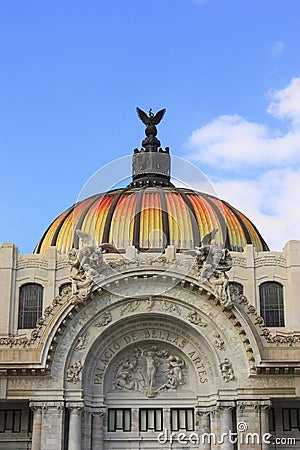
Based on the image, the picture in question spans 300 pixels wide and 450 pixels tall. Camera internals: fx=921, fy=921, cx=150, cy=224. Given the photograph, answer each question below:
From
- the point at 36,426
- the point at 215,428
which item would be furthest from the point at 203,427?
the point at 36,426

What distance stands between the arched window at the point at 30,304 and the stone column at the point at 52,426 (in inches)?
386

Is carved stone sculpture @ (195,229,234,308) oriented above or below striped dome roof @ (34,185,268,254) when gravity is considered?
below

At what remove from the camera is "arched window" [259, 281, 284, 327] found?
52.9 meters

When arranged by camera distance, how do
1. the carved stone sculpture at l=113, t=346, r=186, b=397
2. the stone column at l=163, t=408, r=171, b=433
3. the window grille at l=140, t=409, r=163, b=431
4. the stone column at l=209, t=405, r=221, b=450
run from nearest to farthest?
the stone column at l=209, t=405, r=221, b=450 → the stone column at l=163, t=408, r=171, b=433 → the window grille at l=140, t=409, r=163, b=431 → the carved stone sculpture at l=113, t=346, r=186, b=397

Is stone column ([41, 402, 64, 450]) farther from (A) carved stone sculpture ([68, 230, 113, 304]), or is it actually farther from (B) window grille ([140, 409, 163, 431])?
(A) carved stone sculpture ([68, 230, 113, 304])

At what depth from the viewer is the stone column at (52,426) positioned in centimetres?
4325

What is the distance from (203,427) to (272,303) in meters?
10.6

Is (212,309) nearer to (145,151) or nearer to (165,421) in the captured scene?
(165,421)

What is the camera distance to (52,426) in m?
43.5

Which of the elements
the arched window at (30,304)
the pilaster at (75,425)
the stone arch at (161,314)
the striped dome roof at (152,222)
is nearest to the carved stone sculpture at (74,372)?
the stone arch at (161,314)

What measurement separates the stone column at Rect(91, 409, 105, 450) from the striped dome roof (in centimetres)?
1213

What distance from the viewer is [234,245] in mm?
57219

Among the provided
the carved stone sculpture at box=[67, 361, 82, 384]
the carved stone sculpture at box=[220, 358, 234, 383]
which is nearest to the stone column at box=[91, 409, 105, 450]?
the carved stone sculpture at box=[67, 361, 82, 384]

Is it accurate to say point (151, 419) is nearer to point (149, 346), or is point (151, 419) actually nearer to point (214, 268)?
point (149, 346)
